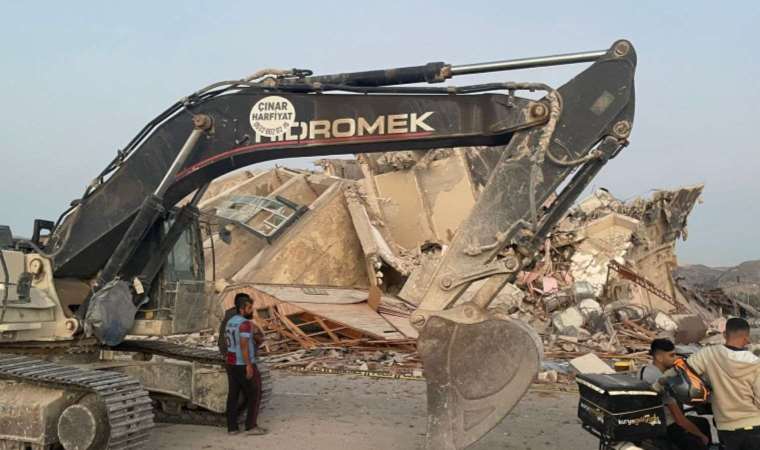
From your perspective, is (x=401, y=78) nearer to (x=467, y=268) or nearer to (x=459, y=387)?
(x=467, y=268)

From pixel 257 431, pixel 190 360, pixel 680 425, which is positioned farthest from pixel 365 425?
pixel 680 425

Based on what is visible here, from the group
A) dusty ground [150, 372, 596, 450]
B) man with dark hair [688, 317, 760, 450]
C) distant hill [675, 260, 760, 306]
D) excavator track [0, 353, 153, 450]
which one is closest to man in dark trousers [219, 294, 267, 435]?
dusty ground [150, 372, 596, 450]

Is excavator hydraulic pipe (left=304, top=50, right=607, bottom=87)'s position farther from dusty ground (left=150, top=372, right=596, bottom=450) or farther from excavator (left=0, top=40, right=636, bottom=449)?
dusty ground (left=150, top=372, right=596, bottom=450)

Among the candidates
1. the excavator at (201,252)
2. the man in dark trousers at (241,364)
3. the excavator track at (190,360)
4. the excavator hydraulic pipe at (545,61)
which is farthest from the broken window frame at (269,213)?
the excavator hydraulic pipe at (545,61)

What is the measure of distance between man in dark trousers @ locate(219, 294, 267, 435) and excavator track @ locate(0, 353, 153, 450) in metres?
1.24

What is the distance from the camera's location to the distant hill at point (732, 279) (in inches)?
1089

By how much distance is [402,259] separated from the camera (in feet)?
58.4

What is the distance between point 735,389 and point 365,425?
4.14m

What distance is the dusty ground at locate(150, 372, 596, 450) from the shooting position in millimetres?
6832

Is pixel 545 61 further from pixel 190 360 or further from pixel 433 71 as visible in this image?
pixel 190 360

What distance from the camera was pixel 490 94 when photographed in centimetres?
586

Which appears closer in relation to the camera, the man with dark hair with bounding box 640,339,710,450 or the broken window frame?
the man with dark hair with bounding box 640,339,710,450

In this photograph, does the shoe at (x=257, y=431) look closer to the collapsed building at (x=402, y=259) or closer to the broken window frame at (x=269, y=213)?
the collapsed building at (x=402, y=259)

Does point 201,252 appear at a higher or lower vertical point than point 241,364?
higher
